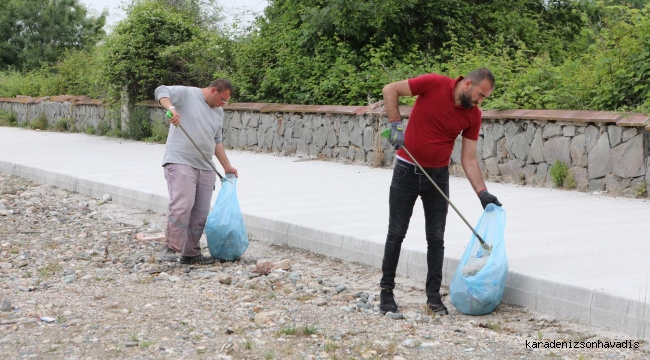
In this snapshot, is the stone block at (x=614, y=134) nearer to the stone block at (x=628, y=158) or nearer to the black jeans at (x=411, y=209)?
the stone block at (x=628, y=158)

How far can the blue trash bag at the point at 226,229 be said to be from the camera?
739 cm

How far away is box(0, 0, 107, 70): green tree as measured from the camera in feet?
143

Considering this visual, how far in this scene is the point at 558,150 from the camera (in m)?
10.8

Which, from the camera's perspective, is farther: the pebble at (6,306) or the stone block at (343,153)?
the stone block at (343,153)

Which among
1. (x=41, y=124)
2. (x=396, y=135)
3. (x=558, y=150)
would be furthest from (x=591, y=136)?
(x=41, y=124)

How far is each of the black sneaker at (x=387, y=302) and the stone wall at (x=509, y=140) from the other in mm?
5122

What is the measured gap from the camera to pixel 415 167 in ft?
18.6

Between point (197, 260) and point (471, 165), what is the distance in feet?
9.18

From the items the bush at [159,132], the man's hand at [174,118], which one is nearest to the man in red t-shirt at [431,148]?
the man's hand at [174,118]

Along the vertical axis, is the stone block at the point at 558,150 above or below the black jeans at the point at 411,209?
above

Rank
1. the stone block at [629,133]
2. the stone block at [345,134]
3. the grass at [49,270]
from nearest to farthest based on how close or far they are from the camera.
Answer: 1. the grass at [49,270]
2. the stone block at [629,133]
3. the stone block at [345,134]

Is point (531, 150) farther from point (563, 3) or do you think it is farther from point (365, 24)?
point (563, 3)

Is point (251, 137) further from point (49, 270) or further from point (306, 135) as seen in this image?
point (49, 270)

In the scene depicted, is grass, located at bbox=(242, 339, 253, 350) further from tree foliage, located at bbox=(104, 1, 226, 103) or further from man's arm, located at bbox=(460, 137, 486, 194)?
tree foliage, located at bbox=(104, 1, 226, 103)
